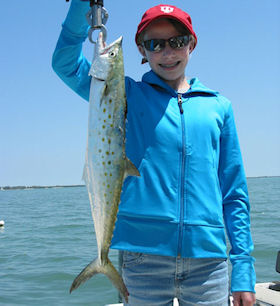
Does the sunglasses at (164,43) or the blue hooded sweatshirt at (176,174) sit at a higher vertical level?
the sunglasses at (164,43)

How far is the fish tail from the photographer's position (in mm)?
2205

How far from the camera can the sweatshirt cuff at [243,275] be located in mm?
2514

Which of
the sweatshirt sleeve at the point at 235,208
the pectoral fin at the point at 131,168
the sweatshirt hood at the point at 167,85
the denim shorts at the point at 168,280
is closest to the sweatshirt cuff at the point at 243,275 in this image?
the sweatshirt sleeve at the point at 235,208

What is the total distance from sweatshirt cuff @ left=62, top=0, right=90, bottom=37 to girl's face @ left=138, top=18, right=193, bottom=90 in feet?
1.60

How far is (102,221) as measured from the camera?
2.26 m

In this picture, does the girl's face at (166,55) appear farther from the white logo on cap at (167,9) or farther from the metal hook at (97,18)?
the metal hook at (97,18)

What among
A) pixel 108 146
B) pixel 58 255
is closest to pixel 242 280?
pixel 108 146

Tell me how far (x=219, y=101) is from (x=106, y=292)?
774 cm

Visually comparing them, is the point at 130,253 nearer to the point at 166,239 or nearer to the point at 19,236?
the point at 166,239

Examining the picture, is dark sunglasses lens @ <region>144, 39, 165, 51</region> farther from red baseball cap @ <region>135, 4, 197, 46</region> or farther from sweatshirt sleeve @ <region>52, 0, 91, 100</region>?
sweatshirt sleeve @ <region>52, 0, 91, 100</region>

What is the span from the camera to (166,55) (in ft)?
8.52

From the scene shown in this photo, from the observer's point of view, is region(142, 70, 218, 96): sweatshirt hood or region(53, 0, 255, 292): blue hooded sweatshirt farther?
region(142, 70, 218, 96): sweatshirt hood

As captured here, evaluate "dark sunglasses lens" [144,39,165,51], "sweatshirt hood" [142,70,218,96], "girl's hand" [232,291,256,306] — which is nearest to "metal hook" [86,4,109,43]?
"dark sunglasses lens" [144,39,165,51]

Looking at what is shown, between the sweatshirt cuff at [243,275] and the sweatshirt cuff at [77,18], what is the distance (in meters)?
1.90
